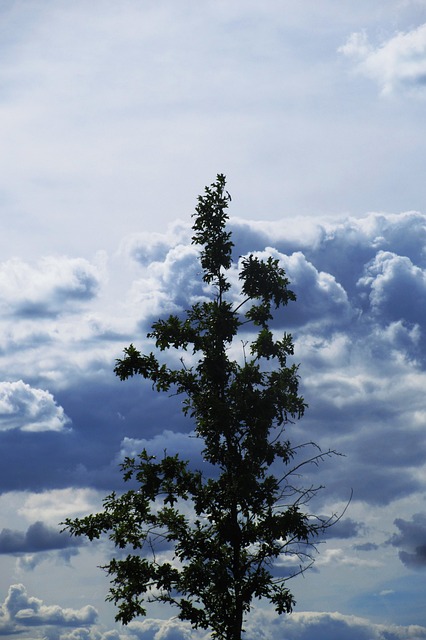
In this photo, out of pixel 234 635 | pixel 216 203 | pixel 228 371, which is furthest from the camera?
pixel 216 203

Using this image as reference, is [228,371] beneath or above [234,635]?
above

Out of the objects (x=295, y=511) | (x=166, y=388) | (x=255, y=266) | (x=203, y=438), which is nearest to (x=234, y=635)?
(x=295, y=511)

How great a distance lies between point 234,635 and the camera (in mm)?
23172

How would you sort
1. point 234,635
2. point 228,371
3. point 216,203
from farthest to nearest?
point 216,203 → point 228,371 → point 234,635

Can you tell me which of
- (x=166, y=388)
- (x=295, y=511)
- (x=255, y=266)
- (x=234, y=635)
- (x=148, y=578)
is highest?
(x=255, y=266)

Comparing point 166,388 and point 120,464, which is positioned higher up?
point 166,388

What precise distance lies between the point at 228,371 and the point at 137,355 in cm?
275

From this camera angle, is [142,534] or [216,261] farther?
[216,261]

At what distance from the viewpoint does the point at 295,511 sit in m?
23.8

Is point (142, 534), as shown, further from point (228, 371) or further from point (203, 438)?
point (228, 371)

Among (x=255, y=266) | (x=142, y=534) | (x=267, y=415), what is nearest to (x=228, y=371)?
(x=267, y=415)

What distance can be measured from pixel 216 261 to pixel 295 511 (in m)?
7.98

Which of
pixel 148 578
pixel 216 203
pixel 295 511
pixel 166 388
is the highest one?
pixel 216 203

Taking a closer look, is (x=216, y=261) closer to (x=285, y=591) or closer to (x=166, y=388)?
(x=166, y=388)
